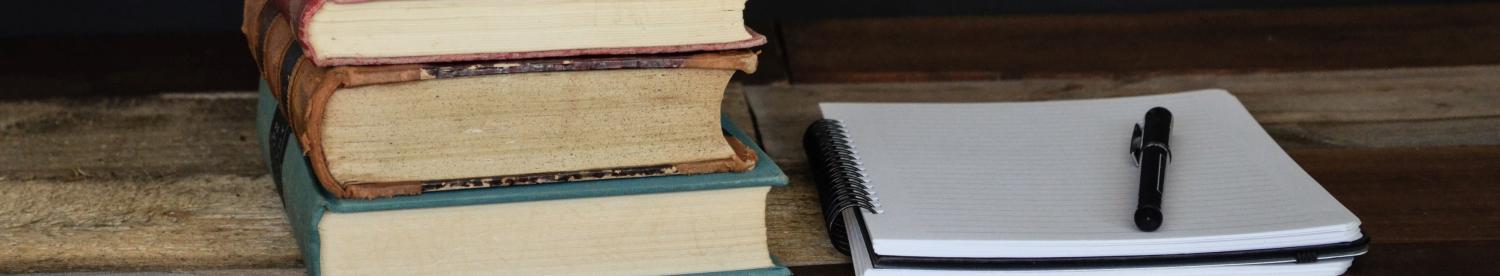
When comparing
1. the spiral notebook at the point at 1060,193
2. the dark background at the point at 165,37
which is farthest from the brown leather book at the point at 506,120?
the dark background at the point at 165,37

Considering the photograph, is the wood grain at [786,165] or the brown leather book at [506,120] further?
the wood grain at [786,165]

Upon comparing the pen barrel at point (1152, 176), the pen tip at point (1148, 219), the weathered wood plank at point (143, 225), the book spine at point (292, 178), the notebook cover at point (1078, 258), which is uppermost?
the pen barrel at point (1152, 176)

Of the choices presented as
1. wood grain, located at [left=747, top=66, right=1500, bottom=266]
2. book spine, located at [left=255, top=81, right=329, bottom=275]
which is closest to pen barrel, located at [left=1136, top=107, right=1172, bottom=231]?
wood grain, located at [left=747, top=66, right=1500, bottom=266]

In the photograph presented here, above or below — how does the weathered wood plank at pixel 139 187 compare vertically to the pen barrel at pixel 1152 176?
below

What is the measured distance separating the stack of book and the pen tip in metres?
0.21

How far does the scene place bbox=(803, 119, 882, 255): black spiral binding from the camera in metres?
0.96

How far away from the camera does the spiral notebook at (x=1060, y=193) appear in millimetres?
901

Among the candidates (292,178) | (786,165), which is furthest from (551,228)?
(786,165)

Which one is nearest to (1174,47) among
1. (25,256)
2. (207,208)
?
(207,208)

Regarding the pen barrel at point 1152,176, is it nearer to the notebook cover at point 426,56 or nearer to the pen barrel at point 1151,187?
the pen barrel at point 1151,187

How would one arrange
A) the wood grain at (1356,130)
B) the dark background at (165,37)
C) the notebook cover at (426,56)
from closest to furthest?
the notebook cover at (426,56), the wood grain at (1356,130), the dark background at (165,37)

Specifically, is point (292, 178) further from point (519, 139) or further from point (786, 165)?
point (786, 165)

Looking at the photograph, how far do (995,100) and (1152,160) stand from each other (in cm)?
29

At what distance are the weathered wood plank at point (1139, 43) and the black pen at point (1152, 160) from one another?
0.27 meters
